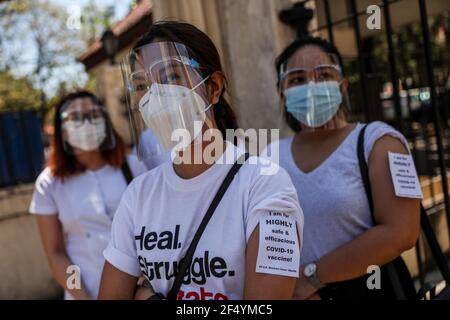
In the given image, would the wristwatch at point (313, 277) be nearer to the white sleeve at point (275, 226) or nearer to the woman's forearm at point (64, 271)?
the white sleeve at point (275, 226)

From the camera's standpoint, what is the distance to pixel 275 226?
4.39 ft

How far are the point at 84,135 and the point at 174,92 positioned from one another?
1.33 meters

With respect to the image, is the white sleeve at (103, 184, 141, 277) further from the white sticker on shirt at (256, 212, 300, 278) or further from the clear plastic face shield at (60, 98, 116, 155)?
the clear plastic face shield at (60, 98, 116, 155)

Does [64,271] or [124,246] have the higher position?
[124,246]

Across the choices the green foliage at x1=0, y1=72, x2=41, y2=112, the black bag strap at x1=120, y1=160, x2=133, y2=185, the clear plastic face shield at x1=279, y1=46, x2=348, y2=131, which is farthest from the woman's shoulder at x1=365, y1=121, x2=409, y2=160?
the green foliage at x1=0, y1=72, x2=41, y2=112

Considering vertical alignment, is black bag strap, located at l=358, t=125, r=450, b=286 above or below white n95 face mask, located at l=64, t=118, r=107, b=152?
below

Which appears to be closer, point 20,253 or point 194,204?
point 194,204

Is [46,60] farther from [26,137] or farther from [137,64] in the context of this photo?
[137,64]

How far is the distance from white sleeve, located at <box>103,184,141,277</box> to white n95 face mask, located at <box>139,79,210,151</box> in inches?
11.0

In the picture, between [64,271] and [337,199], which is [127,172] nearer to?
[64,271]

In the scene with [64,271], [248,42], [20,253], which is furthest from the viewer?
[20,253]

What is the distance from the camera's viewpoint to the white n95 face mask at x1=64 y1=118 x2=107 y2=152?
2682 mm

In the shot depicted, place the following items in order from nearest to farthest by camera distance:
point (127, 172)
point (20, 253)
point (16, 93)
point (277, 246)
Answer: point (277, 246) < point (127, 172) < point (20, 253) < point (16, 93)

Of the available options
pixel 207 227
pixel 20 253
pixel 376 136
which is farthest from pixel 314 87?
pixel 20 253
